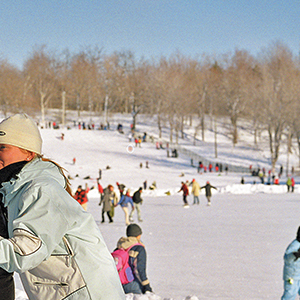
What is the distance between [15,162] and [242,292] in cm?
558

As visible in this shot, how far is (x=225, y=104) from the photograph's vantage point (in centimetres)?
5969

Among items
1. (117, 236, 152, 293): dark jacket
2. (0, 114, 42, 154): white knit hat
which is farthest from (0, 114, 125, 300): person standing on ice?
(117, 236, 152, 293): dark jacket

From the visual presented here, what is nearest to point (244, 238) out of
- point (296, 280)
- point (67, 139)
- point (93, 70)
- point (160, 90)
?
point (296, 280)

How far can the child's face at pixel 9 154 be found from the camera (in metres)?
1.87

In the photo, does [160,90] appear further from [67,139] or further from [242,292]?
[242,292]

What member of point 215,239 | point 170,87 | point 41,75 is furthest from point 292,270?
point 41,75

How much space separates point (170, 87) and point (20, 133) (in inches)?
2006

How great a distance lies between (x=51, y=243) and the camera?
5.40ft

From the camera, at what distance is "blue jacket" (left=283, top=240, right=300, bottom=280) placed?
203 inches

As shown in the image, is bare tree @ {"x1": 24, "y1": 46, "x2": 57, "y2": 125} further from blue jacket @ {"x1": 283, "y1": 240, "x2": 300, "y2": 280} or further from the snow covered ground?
blue jacket @ {"x1": 283, "y1": 240, "x2": 300, "y2": 280}

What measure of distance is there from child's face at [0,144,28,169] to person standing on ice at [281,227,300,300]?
4172 millimetres

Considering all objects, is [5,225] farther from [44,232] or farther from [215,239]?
[215,239]

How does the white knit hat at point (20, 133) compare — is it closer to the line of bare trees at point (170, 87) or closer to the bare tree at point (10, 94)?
the line of bare trees at point (170, 87)

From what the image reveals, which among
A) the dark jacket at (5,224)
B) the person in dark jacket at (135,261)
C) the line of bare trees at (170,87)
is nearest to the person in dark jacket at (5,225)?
the dark jacket at (5,224)
